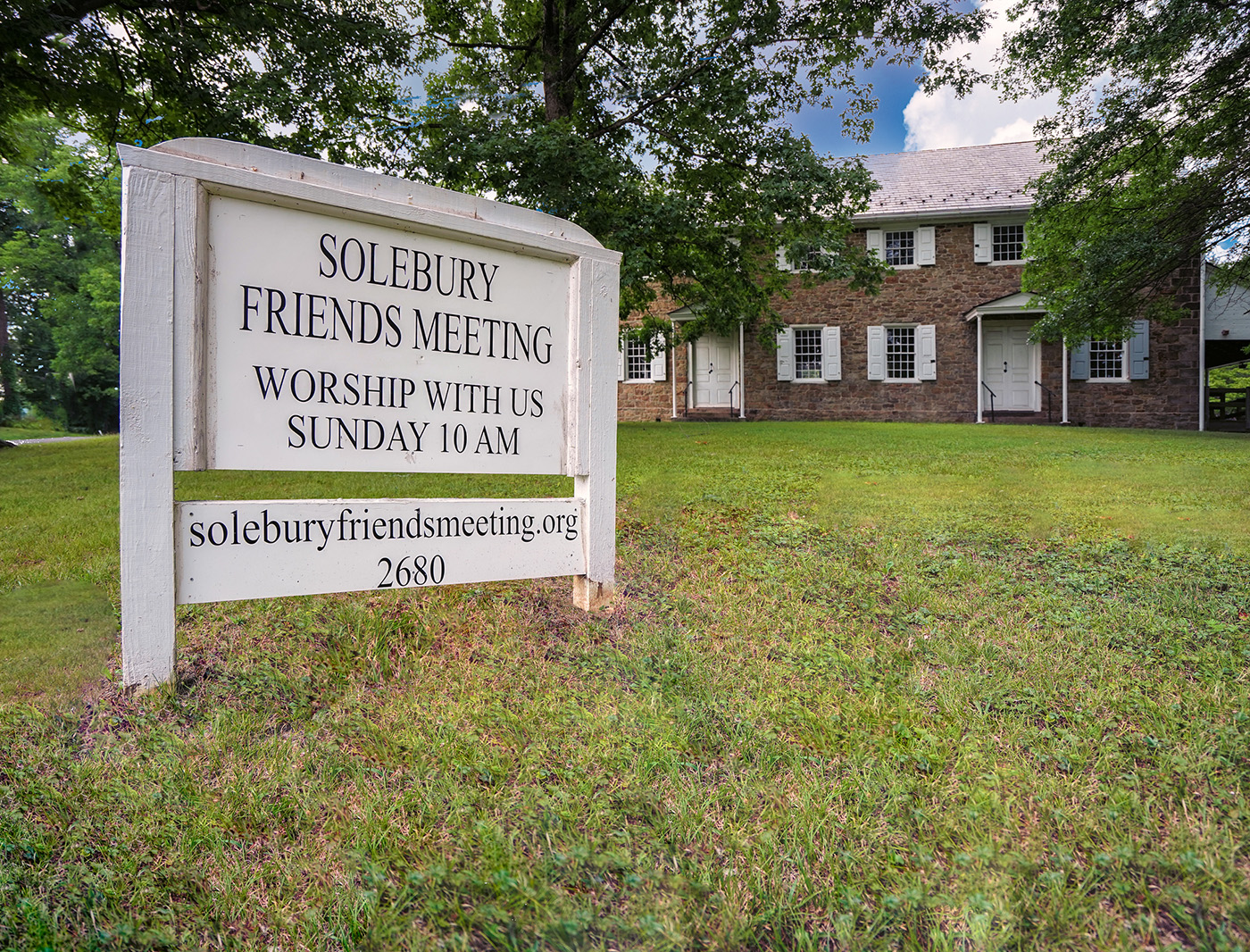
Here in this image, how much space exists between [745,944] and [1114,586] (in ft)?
10.9

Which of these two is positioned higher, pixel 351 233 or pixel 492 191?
pixel 492 191

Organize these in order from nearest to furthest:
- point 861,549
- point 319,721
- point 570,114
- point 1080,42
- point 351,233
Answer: point 319,721, point 351,233, point 861,549, point 1080,42, point 570,114

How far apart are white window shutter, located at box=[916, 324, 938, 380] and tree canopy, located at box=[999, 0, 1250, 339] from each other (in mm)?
5345

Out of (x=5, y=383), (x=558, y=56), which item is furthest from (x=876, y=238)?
(x=5, y=383)

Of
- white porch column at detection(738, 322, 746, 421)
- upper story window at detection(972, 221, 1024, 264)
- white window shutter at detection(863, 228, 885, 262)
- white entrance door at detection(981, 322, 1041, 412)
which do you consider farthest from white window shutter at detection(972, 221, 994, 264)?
white porch column at detection(738, 322, 746, 421)

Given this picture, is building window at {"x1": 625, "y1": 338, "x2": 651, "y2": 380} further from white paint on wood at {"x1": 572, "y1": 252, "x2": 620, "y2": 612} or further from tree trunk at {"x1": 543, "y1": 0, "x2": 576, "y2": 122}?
white paint on wood at {"x1": 572, "y1": 252, "x2": 620, "y2": 612}

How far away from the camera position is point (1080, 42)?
1134 centimetres

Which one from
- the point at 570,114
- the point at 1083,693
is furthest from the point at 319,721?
the point at 570,114

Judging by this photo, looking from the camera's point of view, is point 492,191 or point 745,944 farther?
point 492,191

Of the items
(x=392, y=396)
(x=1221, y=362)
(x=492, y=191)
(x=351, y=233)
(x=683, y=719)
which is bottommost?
(x=683, y=719)

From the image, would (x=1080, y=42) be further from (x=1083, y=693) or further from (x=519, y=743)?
(x=519, y=743)

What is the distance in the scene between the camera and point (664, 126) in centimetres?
1184

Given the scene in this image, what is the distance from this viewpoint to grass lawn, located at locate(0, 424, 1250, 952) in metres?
1.44

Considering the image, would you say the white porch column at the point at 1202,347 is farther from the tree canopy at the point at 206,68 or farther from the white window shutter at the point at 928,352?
the tree canopy at the point at 206,68
